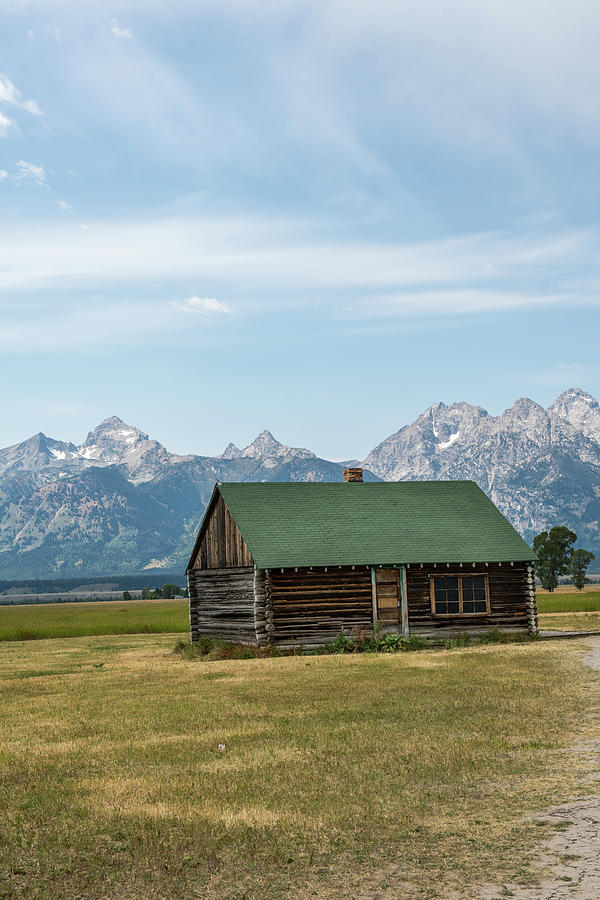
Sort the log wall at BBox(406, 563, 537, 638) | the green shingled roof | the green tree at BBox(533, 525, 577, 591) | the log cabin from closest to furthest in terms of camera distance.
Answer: the log cabin, the green shingled roof, the log wall at BBox(406, 563, 537, 638), the green tree at BBox(533, 525, 577, 591)

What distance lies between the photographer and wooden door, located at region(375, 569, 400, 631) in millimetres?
36969

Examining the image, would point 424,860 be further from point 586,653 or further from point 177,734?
point 586,653

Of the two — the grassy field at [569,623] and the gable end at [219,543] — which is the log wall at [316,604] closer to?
the gable end at [219,543]

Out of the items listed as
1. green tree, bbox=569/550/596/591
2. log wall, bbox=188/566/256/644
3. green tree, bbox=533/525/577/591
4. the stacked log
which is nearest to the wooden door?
log wall, bbox=188/566/256/644

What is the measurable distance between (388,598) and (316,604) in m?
3.25

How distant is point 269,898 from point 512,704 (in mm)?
11641

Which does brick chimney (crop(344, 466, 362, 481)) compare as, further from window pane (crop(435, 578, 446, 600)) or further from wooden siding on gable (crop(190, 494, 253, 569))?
window pane (crop(435, 578, 446, 600))

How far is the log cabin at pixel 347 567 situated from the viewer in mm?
35844

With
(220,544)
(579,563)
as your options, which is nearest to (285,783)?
(220,544)

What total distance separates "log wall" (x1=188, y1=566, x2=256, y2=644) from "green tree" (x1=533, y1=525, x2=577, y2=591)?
9243cm

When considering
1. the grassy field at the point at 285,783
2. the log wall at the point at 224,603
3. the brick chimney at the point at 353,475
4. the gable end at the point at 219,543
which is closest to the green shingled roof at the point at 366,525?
the gable end at the point at 219,543

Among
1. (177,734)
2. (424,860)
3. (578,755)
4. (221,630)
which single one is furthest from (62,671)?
(424,860)

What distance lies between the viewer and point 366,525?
130 feet

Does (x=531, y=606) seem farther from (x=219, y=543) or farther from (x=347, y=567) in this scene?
(x=219, y=543)
